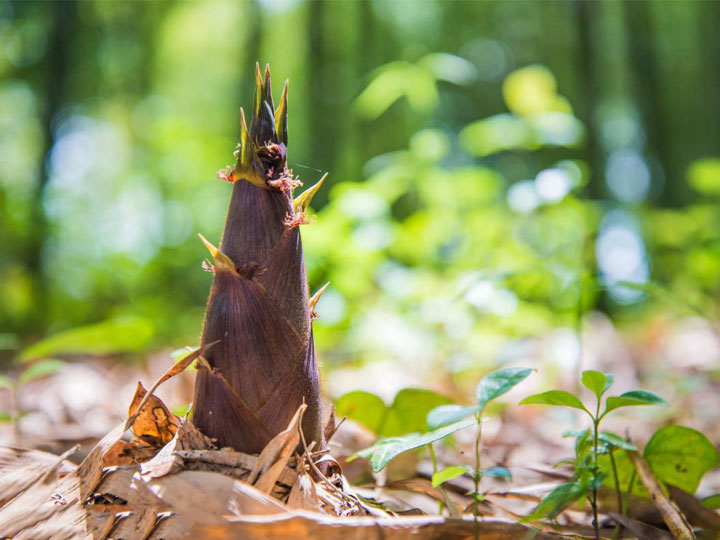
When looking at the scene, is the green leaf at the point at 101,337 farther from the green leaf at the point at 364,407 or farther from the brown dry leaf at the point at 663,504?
the brown dry leaf at the point at 663,504

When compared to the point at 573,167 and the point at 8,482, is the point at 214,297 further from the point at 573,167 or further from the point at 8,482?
the point at 573,167

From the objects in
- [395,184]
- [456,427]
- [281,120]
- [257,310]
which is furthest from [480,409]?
[395,184]

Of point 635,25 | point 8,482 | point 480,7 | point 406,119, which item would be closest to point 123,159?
point 406,119

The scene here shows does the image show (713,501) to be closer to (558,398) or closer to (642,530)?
(642,530)

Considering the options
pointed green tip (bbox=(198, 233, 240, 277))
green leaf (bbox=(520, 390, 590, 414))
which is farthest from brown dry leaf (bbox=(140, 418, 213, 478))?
green leaf (bbox=(520, 390, 590, 414))

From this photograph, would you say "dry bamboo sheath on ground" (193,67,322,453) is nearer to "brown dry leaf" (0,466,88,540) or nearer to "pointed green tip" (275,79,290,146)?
"pointed green tip" (275,79,290,146)

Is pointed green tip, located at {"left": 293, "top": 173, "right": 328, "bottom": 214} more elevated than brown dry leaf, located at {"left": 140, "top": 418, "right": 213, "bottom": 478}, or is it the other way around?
pointed green tip, located at {"left": 293, "top": 173, "right": 328, "bottom": 214}

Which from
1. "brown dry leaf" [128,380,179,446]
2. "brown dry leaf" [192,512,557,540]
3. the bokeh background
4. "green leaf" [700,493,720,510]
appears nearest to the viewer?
"brown dry leaf" [192,512,557,540]
